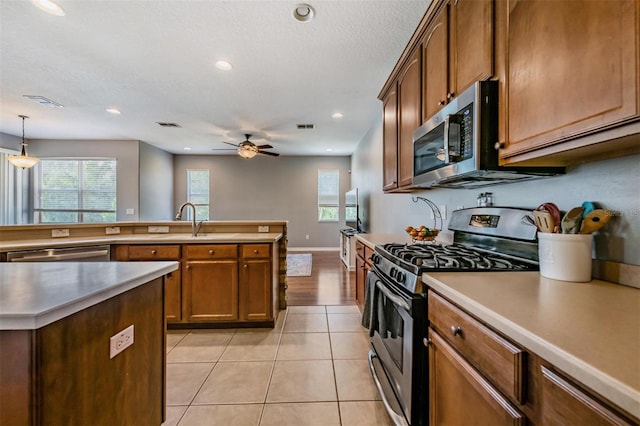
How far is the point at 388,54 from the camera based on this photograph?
101 inches

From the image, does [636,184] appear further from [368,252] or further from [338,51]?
[338,51]

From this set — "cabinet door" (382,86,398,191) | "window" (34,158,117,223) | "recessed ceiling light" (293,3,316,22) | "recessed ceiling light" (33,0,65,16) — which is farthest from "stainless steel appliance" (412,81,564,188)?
"window" (34,158,117,223)

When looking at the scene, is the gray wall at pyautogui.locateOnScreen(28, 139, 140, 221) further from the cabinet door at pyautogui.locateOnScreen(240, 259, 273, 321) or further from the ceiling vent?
the cabinet door at pyautogui.locateOnScreen(240, 259, 273, 321)

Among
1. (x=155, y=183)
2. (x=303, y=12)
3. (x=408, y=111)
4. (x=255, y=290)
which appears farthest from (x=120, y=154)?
(x=408, y=111)

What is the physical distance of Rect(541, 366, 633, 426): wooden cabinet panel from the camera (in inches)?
19.5

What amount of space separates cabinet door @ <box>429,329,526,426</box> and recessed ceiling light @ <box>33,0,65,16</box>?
3.24 m

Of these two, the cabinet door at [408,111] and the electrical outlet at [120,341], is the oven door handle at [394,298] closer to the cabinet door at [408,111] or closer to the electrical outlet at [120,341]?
the cabinet door at [408,111]

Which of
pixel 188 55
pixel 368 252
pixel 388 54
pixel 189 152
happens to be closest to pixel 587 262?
pixel 368 252

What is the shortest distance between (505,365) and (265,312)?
231cm

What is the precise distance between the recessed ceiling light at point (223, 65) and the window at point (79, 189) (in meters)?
4.93

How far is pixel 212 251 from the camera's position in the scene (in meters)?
2.67

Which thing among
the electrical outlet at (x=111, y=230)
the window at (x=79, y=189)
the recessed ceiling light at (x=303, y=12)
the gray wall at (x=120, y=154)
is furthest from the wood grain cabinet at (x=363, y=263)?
the window at (x=79, y=189)

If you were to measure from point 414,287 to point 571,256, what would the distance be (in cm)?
60

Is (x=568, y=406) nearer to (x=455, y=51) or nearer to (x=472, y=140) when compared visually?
(x=472, y=140)
